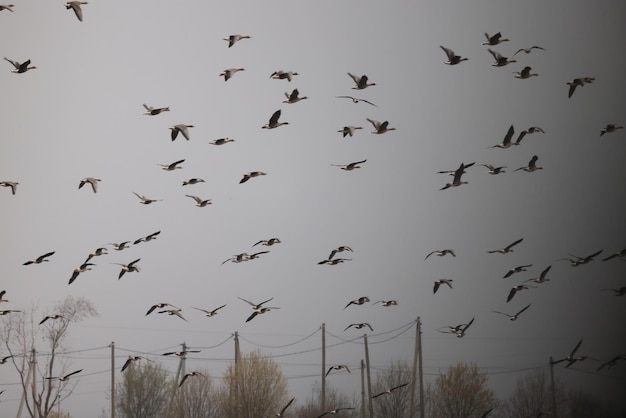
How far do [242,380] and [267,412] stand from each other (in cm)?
279

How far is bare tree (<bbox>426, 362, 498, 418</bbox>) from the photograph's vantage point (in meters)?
62.3

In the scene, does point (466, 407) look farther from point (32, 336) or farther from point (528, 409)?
point (32, 336)

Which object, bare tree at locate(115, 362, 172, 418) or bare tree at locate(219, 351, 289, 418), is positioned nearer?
bare tree at locate(219, 351, 289, 418)

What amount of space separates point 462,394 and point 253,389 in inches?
712

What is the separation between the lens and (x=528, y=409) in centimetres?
7562

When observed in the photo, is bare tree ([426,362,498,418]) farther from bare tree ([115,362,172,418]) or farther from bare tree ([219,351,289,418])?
bare tree ([115,362,172,418])

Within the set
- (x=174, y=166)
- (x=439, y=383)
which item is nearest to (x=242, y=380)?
(x=439, y=383)

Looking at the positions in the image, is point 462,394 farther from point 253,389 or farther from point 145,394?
A: point 145,394

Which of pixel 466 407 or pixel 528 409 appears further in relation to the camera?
pixel 528 409

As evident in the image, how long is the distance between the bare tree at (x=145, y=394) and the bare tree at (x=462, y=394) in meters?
22.5

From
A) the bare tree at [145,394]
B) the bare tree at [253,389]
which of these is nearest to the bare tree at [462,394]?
the bare tree at [253,389]

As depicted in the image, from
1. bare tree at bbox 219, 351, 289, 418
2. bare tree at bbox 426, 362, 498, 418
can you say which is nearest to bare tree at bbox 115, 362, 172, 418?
bare tree at bbox 219, 351, 289, 418

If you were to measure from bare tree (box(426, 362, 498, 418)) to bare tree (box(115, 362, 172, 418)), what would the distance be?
22.5 metres

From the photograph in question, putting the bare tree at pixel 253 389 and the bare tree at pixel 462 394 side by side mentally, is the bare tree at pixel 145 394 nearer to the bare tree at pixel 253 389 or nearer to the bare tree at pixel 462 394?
the bare tree at pixel 253 389
